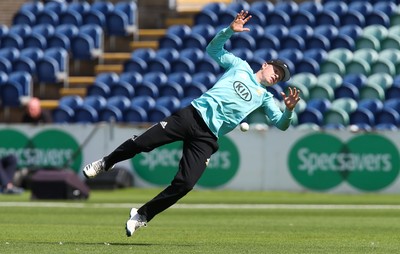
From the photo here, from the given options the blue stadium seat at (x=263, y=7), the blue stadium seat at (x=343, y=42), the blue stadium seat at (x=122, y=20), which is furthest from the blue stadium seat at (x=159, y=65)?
the blue stadium seat at (x=343, y=42)

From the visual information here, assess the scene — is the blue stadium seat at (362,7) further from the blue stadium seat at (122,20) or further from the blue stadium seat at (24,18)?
the blue stadium seat at (24,18)

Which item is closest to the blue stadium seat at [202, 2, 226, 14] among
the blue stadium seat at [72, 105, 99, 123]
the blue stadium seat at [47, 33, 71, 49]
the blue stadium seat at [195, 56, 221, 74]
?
the blue stadium seat at [195, 56, 221, 74]

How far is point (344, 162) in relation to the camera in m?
20.8

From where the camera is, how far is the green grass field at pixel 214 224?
9855 mm

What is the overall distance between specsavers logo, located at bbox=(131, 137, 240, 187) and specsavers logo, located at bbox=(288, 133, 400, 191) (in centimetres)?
122

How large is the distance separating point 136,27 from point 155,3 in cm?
101

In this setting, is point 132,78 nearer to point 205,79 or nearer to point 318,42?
point 205,79

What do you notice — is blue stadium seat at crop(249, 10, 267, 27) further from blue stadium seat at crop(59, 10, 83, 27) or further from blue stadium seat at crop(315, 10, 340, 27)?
blue stadium seat at crop(59, 10, 83, 27)

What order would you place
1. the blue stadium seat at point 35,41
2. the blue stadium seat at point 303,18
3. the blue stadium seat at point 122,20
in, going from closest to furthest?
the blue stadium seat at point 303,18 → the blue stadium seat at point 35,41 → the blue stadium seat at point 122,20

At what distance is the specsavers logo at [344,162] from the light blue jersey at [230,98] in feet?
34.7

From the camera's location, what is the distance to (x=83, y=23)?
93.2ft

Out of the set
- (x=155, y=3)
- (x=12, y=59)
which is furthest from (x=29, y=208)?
(x=155, y=3)

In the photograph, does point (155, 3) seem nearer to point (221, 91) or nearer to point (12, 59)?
point (12, 59)

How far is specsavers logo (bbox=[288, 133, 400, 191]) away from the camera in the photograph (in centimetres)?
2062
